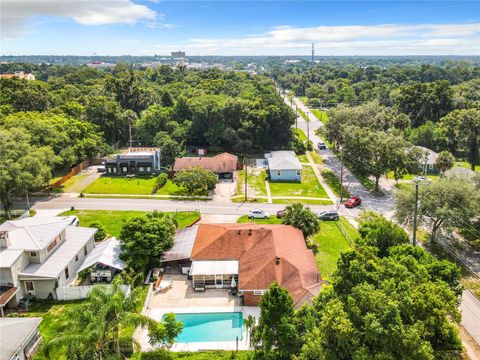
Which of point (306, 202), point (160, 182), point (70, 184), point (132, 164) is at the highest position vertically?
point (132, 164)

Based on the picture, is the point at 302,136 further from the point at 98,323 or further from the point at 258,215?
the point at 98,323

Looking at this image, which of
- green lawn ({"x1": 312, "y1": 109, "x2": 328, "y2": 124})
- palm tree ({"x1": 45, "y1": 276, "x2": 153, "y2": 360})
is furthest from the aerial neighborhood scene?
green lawn ({"x1": 312, "y1": 109, "x2": 328, "y2": 124})

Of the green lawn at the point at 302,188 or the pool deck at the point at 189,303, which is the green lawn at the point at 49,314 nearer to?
the pool deck at the point at 189,303

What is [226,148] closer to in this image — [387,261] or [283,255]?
[283,255]

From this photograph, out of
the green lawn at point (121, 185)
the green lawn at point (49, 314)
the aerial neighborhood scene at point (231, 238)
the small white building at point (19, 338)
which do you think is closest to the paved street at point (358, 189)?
the aerial neighborhood scene at point (231, 238)

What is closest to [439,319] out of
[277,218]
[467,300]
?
[467,300]

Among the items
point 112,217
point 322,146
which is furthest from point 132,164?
point 322,146
